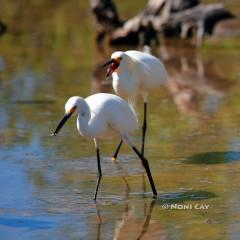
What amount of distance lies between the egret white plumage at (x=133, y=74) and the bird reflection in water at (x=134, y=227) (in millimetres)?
2162

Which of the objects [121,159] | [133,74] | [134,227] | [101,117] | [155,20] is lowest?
[155,20]

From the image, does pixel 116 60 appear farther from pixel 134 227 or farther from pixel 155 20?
pixel 155 20

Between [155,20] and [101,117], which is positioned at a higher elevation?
[101,117]

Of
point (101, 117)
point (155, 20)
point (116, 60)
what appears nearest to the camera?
point (101, 117)

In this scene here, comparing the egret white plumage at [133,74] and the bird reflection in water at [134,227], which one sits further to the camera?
the egret white plumage at [133,74]

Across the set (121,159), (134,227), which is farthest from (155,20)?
(134,227)

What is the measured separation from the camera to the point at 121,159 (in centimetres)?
968

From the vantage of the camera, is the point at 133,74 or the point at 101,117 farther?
the point at 133,74

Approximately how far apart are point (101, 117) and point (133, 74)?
1.86 meters

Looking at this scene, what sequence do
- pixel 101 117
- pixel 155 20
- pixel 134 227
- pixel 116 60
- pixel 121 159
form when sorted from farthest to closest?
1. pixel 155 20
2. pixel 121 159
3. pixel 116 60
4. pixel 101 117
5. pixel 134 227

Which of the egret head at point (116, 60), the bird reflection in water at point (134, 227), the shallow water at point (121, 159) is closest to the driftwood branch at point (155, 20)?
the shallow water at point (121, 159)

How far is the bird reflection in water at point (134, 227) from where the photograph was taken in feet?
22.4

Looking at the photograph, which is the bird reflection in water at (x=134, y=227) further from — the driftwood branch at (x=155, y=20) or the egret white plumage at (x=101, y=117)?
the driftwood branch at (x=155, y=20)

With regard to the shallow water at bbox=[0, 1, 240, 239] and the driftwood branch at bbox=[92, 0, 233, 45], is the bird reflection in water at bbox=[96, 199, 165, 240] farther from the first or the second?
the driftwood branch at bbox=[92, 0, 233, 45]
